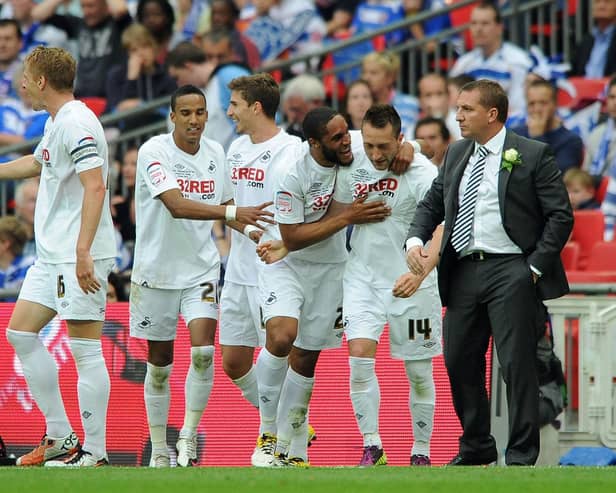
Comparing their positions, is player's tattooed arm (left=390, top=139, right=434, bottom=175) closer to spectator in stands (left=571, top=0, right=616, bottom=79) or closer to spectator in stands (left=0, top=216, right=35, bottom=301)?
spectator in stands (left=0, top=216, right=35, bottom=301)

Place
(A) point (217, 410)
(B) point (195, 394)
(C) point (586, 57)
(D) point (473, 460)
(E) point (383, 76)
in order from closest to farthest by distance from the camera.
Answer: (D) point (473, 460), (B) point (195, 394), (A) point (217, 410), (E) point (383, 76), (C) point (586, 57)

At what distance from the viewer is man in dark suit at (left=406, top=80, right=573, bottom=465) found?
977 centimetres

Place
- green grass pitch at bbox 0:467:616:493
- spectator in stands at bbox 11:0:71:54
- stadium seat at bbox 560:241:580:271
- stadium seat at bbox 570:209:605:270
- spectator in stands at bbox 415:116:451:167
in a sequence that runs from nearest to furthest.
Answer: green grass pitch at bbox 0:467:616:493
spectator in stands at bbox 415:116:451:167
stadium seat at bbox 560:241:580:271
stadium seat at bbox 570:209:605:270
spectator in stands at bbox 11:0:71:54

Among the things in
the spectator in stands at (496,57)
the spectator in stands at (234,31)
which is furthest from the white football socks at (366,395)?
the spectator in stands at (234,31)

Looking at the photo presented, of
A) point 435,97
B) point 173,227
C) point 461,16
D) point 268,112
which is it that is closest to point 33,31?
point 461,16

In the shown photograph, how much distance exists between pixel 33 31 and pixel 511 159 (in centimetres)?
1004

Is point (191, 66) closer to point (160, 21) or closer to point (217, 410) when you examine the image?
point (160, 21)

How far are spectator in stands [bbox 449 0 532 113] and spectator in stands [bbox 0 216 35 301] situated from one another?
4849 mm

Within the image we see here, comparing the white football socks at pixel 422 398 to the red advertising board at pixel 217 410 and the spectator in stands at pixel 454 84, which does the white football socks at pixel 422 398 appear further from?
the spectator in stands at pixel 454 84

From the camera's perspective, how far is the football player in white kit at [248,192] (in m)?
10.8

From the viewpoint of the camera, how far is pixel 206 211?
10.3 metres

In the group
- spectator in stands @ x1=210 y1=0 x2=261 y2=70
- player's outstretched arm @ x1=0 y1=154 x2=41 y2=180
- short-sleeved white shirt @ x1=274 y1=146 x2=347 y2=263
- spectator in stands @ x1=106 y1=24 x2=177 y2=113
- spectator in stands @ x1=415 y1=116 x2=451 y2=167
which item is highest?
spectator in stands @ x1=210 y1=0 x2=261 y2=70

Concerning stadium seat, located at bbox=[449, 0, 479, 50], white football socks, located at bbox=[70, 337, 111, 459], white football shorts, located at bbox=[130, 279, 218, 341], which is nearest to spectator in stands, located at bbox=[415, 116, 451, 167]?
white football shorts, located at bbox=[130, 279, 218, 341]

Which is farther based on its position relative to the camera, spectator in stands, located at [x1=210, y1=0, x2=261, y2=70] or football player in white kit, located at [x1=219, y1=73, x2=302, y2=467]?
spectator in stands, located at [x1=210, y1=0, x2=261, y2=70]
